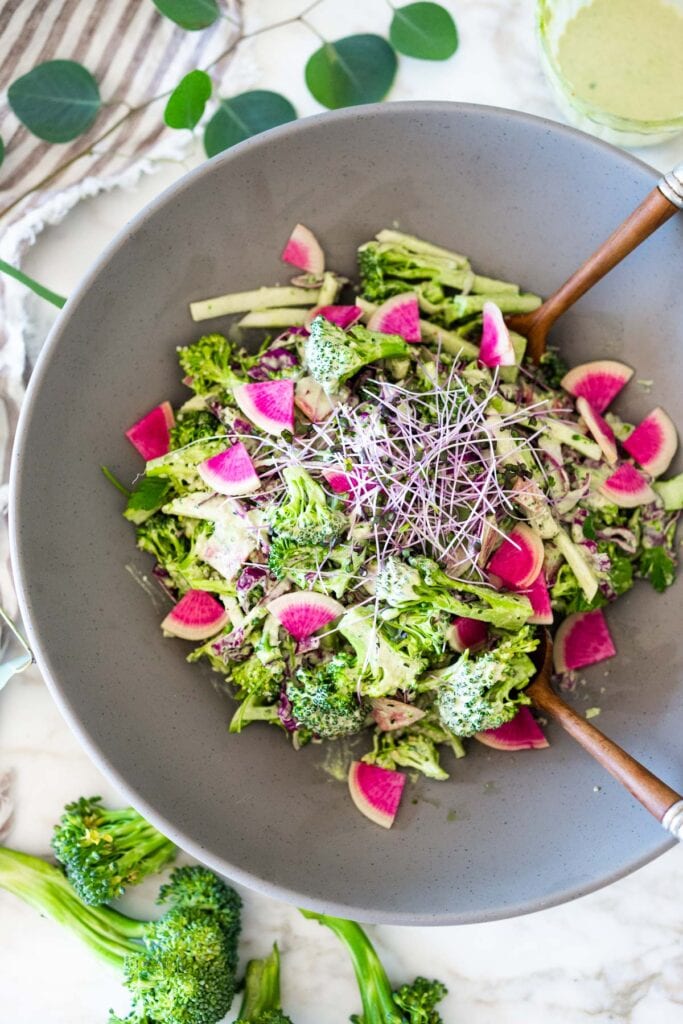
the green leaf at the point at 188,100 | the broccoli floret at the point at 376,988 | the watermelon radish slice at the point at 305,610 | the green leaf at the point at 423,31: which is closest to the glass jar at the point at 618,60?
the green leaf at the point at 423,31

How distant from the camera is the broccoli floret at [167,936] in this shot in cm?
256

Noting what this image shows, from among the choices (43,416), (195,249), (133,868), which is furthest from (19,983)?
(195,249)

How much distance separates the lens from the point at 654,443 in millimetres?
2545

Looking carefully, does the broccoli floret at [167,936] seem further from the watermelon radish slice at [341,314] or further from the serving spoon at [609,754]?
the watermelon radish slice at [341,314]

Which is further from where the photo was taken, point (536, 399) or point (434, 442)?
point (536, 399)

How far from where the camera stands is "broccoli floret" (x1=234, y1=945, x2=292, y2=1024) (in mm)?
2734

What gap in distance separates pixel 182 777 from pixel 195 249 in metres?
1.32

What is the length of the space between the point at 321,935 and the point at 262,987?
212 millimetres

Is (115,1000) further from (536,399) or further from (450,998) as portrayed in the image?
(536,399)

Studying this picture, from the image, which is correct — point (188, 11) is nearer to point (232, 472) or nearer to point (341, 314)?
point (341, 314)

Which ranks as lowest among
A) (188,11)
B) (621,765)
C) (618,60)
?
(621,765)

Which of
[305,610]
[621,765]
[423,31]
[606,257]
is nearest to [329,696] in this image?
[305,610]

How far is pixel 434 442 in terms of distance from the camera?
234cm

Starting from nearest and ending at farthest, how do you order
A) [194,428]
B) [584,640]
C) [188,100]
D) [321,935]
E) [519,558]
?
[519,558] < [194,428] < [584,640] < [188,100] < [321,935]
